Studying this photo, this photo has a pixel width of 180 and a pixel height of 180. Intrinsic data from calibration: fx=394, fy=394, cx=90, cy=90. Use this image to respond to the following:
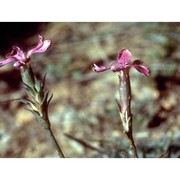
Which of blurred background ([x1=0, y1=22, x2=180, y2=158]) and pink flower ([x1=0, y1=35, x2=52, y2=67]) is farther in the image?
blurred background ([x1=0, y1=22, x2=180, y2=158])

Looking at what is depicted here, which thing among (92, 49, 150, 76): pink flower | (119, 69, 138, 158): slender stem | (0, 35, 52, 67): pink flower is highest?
(0, 35, 52, 67): pink flower

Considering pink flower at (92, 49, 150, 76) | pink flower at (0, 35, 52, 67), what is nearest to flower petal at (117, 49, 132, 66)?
pink flower at (92, 49, 150, 76)

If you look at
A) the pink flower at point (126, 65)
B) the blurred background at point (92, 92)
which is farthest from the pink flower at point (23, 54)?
the blurred background at point (92, 92)

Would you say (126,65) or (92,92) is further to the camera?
(92,92)

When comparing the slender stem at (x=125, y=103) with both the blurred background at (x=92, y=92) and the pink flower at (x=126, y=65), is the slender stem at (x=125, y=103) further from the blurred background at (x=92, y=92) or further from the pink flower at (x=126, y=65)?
the blurred background at (x=92, y=92)

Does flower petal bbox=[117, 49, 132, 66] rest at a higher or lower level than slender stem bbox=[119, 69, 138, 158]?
higher

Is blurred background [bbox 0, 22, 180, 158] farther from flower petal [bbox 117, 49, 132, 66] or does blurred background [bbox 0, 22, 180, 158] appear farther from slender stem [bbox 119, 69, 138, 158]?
flower petal [bbox 117, 49, 132, 66]

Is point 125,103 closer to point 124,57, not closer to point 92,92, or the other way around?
point 124,57

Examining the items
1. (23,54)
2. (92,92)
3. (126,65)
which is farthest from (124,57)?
(92,92)

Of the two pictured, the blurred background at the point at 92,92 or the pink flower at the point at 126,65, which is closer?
the pink flower at the point at 126,65

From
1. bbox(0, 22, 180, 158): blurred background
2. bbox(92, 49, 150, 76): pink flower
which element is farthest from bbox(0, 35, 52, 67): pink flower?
bbox(0, 22, 180, 158): blurred background
